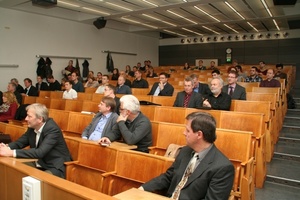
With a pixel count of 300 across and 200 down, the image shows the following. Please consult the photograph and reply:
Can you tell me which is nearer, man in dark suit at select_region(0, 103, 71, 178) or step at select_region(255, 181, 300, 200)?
man in dark suit at select_region(0, 103, 71, 178)

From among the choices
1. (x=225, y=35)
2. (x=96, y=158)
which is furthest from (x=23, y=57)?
(x=225, y=35)

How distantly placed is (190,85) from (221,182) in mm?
2682

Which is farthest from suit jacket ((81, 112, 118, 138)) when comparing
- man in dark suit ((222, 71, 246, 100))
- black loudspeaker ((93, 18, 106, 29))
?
black loudspeaker ((93, 18, 106, 29))

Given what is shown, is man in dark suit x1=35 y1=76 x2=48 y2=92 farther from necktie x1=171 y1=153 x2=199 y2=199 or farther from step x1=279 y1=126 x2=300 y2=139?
necktie x1=171 y1=153 x2=199 y2=199

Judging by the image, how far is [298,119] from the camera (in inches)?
203

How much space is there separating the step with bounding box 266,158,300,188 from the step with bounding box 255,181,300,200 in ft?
0.18

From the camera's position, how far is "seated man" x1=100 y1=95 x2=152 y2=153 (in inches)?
106

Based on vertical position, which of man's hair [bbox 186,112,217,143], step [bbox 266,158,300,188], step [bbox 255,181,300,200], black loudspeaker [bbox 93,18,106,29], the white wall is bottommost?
step [bbox 255,181,300,200]

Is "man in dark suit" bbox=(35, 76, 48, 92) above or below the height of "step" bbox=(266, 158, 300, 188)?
above

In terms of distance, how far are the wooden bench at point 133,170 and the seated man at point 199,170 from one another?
0.12 m

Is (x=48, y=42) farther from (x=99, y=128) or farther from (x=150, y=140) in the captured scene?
(x=150, y=140)

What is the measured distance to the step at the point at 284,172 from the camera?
3.11 meters

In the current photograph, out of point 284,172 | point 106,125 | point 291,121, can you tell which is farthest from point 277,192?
point 291,121

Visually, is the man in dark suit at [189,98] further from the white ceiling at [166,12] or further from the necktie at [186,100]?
the white ceiling at [166,12]
